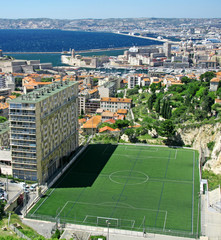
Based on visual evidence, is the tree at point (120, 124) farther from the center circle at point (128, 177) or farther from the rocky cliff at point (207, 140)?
the center circle at point (128, 177)

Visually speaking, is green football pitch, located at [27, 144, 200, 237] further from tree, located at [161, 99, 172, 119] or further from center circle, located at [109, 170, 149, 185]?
tree, located at [161, 99, 172, 119]

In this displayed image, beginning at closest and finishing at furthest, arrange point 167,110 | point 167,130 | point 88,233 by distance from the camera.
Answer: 1. point 88,233
2. point 167,130
3. point 167,110

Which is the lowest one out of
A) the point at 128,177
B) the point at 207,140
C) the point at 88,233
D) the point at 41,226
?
the point at 41,226

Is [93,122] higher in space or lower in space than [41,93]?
lower

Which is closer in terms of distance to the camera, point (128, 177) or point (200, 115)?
point (128, 177)

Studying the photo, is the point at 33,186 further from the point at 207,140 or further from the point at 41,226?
the point at 207,140

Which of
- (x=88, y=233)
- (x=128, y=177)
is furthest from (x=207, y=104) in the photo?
(x=88, y=233)

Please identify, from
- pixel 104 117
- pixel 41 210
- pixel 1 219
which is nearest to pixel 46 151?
pixel 41 210
